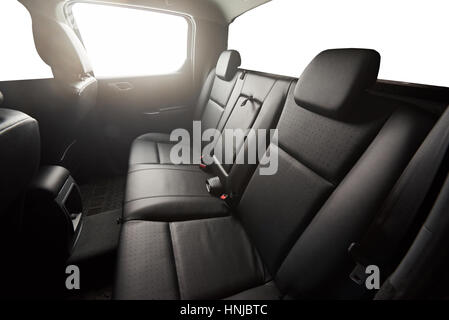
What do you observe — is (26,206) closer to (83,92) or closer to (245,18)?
(83,92)

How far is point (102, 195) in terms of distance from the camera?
1.77 m

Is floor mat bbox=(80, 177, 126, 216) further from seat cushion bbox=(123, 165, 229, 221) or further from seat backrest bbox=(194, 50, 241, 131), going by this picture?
seat backrest bbox=(194, 50, 241, 131)

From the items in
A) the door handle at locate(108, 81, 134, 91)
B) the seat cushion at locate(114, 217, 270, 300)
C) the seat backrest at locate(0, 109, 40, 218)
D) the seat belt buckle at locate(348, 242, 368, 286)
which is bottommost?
the seat cushion at locate(114, 217, 270, 300)

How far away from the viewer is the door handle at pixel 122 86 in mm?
1889

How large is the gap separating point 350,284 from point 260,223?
1.18ft

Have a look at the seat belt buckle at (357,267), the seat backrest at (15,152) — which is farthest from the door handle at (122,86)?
the seat belt buckle at (357,267)

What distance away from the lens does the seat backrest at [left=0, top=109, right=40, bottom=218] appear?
627 millimetres

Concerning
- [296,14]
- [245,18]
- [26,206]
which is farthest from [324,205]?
[245,18]

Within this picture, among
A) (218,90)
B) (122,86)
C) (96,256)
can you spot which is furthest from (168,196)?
(122,86)

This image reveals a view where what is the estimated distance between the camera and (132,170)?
1424mm

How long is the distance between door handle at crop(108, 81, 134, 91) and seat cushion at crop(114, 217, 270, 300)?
135 centimetres

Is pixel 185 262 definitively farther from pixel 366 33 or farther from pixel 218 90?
pixel 218 90

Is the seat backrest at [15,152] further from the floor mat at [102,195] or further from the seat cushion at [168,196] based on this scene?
the floor mat at [102,195]

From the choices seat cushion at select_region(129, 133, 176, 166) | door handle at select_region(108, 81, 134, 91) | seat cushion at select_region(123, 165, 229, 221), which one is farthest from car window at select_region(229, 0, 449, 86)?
door handle at select_region(108, 81, 134, 91)
